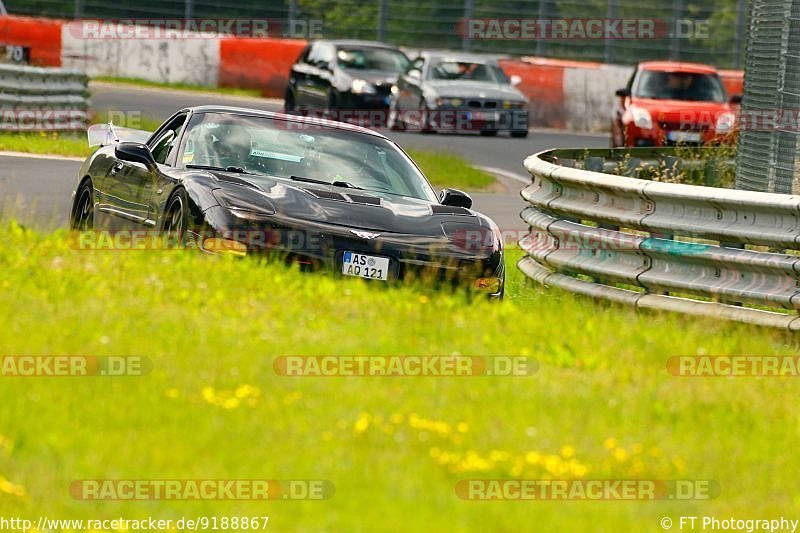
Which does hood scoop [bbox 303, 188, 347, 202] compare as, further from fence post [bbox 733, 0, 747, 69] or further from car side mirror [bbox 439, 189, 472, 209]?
fence post [bbox 733, 0, 747, 69]

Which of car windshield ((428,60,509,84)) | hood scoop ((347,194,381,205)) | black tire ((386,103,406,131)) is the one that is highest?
hood scoop ((347,194,381,205))

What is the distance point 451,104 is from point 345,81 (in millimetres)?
1942

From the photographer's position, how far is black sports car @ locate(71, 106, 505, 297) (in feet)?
32.5

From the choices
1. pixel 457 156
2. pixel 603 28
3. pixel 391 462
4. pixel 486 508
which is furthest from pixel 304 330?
pixel 603 28

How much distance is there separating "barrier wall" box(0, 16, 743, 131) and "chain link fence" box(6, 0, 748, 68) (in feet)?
4.53

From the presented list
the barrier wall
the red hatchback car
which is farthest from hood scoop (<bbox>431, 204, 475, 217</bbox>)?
the barrier wall

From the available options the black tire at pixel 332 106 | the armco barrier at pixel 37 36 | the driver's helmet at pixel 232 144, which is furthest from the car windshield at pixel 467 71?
the driver's helmet at pixel 232 144

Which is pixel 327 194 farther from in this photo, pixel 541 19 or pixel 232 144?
pixel 541 19

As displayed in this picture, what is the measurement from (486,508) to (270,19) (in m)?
32.8

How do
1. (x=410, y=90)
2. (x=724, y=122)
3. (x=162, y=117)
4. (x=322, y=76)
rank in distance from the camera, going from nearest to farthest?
1. (x=724, y=122)
2. (x=162, y=117)
3. (x=410, y=90)
4. (x=322, y=76)

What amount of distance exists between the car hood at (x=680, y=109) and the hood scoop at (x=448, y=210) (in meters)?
13.9

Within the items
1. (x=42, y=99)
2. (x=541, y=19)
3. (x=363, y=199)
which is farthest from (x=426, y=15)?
(x=363, y=199)

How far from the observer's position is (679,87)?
85.8 feet

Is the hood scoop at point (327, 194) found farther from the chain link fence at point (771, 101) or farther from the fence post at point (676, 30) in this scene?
the fence post at point (676, 30)
